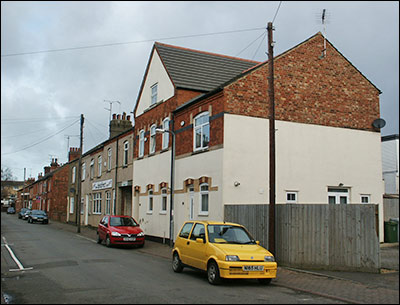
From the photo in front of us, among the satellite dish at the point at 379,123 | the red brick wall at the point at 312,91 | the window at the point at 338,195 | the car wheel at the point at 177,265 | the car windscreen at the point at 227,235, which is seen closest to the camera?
the car windscreen at the point at 227,235

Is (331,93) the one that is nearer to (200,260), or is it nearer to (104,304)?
(200,260)

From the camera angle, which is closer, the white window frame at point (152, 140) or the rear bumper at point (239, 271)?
the rear bumper at point (239, 271)

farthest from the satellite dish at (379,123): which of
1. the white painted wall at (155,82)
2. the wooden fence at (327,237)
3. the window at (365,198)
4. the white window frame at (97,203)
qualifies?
the white window frame at (97,203)

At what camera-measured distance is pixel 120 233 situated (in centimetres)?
2069

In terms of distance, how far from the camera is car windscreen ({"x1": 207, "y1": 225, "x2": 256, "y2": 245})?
38.0 feet

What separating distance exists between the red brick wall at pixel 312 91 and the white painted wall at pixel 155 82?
613 centimetres

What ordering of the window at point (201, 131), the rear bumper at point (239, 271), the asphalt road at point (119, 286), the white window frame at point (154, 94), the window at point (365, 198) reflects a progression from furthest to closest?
the white window frame at point (154, 94) → the window at point (365, 198) → the window at point (201, 131) → the rear bumper at point (239, 271) → the asphalt road at point (119, 286)

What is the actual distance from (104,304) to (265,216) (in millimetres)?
8151

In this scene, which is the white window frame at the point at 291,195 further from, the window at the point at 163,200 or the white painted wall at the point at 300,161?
the window at the point at 163,200

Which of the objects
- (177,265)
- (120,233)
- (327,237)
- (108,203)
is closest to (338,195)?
(327,237)

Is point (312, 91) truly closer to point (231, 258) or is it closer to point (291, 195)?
point (291, 195)

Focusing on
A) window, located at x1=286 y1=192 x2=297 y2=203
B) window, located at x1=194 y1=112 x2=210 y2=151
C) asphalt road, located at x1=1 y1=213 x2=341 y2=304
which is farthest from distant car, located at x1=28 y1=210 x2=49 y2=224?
window, located at x1=286 y1=192 x2=297 y2=203

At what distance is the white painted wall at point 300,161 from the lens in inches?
701

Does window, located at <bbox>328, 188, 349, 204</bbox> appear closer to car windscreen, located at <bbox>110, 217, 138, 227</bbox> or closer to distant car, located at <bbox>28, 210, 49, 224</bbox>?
car windscreen, located at <bbox>110, 217, 138, 227</bbox>
